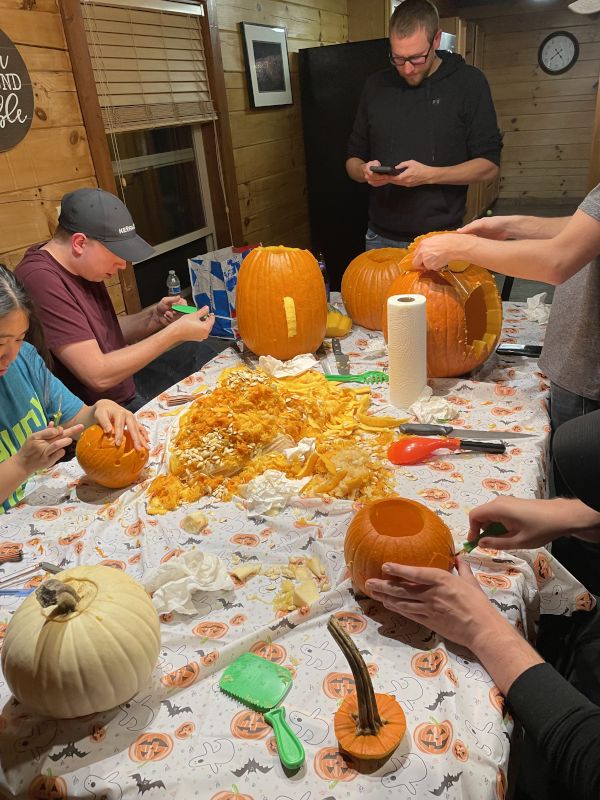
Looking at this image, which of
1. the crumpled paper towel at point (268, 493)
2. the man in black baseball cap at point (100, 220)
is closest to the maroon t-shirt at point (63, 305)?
the man in black baseball cap at point (100, 220)

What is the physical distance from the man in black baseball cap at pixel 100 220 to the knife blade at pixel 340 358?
0.73m

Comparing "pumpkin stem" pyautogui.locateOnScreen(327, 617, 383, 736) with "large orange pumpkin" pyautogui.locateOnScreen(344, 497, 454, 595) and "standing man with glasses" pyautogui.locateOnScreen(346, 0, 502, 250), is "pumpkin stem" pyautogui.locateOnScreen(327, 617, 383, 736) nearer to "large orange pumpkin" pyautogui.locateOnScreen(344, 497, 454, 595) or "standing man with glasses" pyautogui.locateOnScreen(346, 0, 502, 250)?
"large orange pumpkin" pyautogui.locateOnScreen(344, 497, 454, 595)

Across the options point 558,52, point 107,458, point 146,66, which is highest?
point 558,52

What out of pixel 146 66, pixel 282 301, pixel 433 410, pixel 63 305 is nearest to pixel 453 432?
pixel 433 410

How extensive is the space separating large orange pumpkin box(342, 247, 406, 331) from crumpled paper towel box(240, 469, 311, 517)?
952 mm

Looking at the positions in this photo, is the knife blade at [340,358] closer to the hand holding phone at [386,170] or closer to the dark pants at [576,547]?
the dark pants at [576,547]

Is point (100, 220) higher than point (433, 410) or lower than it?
higher

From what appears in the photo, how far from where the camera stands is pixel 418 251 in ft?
5.62

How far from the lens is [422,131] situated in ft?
9.03

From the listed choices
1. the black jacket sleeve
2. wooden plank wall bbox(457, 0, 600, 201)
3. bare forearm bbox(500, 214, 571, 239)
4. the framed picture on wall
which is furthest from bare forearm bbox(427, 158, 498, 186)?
wooden plank wall bbox(457, 0, 600, 201)

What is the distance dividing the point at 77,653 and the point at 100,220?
4.70 feet

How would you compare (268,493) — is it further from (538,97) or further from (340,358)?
(538,97)

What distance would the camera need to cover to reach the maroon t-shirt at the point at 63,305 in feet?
5.98

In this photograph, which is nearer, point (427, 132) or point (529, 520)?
point (529, 520)
